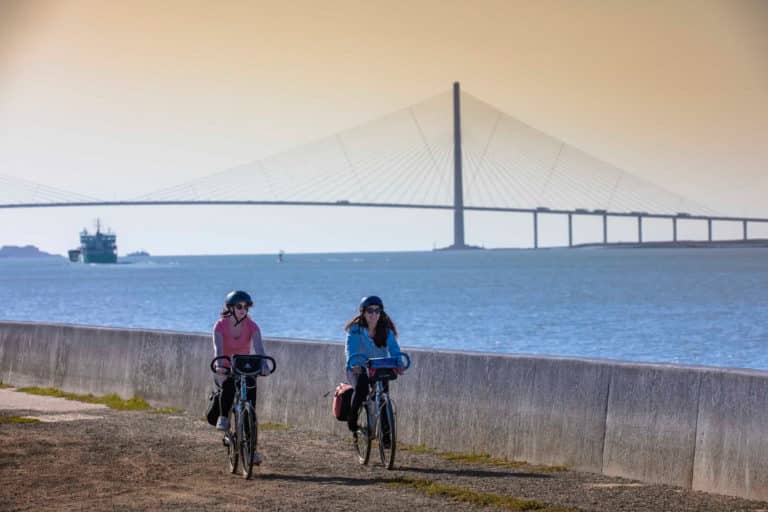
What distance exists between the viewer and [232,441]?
10828mm

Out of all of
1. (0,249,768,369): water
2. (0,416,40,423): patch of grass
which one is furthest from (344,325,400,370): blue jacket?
(0,249,768,369): water

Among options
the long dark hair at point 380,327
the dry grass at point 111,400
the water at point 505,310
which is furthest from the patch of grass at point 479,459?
the water at point 505,310

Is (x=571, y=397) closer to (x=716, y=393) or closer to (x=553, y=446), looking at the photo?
(x=553, y=446)

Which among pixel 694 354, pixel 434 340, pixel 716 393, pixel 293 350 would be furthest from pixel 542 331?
pixel 716 393

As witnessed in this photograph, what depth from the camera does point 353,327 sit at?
37.0 feet

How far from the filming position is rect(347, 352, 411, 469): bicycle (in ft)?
36.0

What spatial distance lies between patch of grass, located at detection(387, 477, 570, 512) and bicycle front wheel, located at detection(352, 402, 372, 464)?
71cm

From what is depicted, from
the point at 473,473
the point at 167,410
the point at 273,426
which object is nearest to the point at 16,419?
the point at 167,410

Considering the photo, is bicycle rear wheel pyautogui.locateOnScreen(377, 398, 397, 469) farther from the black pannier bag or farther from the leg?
the black pannier bag

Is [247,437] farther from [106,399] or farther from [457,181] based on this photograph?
[457,181]

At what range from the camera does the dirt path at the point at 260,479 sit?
31.0ft

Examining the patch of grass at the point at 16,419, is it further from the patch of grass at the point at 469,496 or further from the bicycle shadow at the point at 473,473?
the patch of grass at the point at 469,496

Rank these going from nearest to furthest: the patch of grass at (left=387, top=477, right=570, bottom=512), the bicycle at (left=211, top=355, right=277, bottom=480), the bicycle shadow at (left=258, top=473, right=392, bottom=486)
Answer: the patch of grass at (left=387, top=477, right=570, bottom=512) → the bicycle shadow at (left=258, top=473, right=392, bottom=486) → the bicycle at (left=211, top=355, right=277, bottom=480)

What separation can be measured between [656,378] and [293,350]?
423cm
